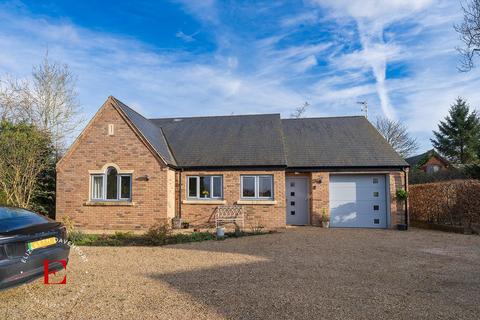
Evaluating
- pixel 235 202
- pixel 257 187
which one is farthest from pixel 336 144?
pixel 235 202

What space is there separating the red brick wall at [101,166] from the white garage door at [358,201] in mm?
8149

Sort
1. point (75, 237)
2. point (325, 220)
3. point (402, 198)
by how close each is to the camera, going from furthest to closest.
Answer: point (325, 220) → point (402, 198) → point (75, 237)

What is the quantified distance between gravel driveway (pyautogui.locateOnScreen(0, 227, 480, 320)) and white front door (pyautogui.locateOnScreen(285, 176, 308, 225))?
250 inches

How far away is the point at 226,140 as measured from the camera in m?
17.3

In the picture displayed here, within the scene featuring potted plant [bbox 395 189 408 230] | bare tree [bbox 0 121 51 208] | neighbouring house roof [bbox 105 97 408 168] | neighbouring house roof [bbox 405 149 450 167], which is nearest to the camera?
bare tree [bbox 0 121 51 208]

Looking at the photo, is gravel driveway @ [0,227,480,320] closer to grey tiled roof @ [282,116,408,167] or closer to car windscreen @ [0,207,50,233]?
car windscreen @ [0,207,50,233]

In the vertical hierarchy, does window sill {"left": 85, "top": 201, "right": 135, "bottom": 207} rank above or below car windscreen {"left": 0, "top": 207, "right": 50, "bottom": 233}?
below

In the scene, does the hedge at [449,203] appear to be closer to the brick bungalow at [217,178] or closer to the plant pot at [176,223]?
the brick bungalow at [217,178]

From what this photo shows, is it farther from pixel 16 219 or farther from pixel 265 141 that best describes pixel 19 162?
pixel 265 141

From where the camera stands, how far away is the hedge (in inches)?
532

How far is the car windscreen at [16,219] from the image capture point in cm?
491

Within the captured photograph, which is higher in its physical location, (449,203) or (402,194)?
(402,194)

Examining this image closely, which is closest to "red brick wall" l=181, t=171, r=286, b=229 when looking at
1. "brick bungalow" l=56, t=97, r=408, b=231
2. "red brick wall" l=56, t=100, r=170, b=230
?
"brick bungalow" l=56, t=97, r=408, b=231

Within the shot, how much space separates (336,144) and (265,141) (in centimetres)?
376
